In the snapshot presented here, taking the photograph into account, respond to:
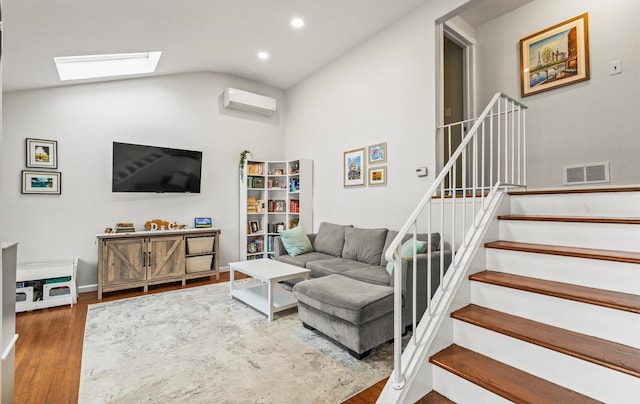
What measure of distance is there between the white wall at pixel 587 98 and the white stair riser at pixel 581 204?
1.56 m

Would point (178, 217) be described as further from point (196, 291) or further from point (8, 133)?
point (8, 133)

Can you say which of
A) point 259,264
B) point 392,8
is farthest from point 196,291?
point 392,8

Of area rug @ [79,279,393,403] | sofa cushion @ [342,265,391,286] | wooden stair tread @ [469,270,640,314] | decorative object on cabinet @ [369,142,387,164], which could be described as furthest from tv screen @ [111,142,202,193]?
wooden stair tread @ [469,270,640,314]

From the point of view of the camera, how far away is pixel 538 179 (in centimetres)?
377

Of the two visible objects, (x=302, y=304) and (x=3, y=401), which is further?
(x=302, y=304)

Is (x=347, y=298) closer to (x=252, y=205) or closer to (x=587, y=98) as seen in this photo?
(x=252, y=205)

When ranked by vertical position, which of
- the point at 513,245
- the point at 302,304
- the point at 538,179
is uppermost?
the point at 538,179

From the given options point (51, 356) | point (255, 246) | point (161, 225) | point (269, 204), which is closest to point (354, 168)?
point (269, 204)

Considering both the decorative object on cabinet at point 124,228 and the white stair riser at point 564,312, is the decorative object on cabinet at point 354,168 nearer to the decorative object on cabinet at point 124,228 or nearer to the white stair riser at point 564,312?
the white stair riser at point 564,312

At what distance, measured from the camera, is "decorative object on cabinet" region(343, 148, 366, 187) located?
445 cm

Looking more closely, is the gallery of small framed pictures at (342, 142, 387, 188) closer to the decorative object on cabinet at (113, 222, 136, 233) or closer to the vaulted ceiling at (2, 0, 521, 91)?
the vaulted ceiling at (2, 0, 521, 91)

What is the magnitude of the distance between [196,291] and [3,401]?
8.80ft

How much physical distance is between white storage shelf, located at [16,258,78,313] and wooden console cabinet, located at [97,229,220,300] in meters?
0.29

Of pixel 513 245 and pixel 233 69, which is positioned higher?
pixel 233 69
